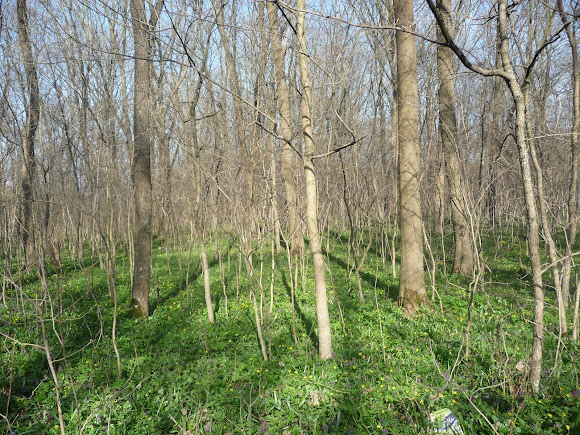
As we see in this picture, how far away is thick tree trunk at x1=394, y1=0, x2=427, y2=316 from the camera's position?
18.3 feet

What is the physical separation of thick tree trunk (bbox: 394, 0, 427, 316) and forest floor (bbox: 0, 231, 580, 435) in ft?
1.38

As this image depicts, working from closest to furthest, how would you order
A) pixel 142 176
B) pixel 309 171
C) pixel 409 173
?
pixel 309 171 < pixel 409 173 < pixel 142 176

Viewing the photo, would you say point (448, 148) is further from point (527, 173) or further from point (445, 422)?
point (445, 422)

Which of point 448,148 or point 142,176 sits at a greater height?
point 448,148

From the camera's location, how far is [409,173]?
5.56 meters

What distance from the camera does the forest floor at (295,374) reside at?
127 inches

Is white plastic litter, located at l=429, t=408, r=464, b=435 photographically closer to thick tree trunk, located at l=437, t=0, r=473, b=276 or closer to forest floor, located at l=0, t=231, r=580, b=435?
forest floor, located at l=0, t=231, r=580, b=435

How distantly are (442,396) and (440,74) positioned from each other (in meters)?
7.05

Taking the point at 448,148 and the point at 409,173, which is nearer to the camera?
the point at 409,173

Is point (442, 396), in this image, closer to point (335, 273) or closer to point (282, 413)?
point (282, 413)

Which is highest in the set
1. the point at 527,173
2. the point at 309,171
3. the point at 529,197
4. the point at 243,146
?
the point at 243,146

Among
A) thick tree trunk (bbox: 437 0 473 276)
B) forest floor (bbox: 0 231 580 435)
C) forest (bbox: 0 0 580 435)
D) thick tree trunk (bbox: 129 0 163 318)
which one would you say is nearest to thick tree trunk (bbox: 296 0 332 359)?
forest (bbox: 0 0 580 435)

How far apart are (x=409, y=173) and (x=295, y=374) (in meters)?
3.54

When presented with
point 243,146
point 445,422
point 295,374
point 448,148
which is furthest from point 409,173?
point 445,422
